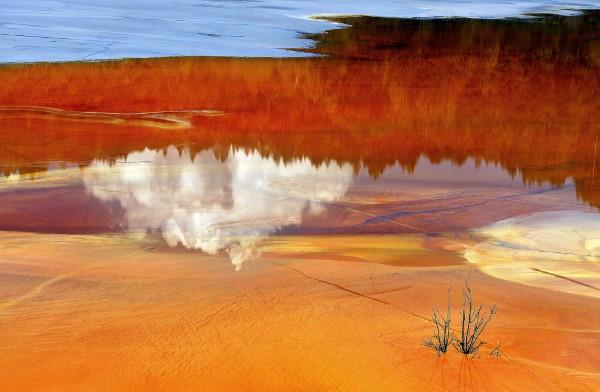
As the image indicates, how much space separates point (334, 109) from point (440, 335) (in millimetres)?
5385

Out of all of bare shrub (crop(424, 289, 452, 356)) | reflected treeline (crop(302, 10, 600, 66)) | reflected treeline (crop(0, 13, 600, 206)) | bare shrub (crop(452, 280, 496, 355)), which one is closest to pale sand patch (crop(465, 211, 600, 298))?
bare shrub (crop(452, 280, 496, 355))

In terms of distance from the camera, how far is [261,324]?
12.7ft

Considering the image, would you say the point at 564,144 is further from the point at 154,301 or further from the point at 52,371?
the point at 52,371

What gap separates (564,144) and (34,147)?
4901mm

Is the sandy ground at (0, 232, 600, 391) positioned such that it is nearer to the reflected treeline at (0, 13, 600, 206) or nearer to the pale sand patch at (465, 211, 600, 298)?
the pale sand patch at (465, 211, 600, 298)

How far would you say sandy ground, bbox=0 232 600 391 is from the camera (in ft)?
11.2

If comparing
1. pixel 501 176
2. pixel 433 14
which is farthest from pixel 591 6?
pixel 501 176

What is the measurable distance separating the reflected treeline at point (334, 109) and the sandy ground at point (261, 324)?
2.34m

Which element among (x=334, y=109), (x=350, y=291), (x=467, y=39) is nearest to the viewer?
(x=350, y=291)

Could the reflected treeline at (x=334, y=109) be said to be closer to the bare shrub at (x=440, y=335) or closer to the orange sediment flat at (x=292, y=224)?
the orange sediment flat at (x=292, y=224)

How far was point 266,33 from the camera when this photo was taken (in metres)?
13.3

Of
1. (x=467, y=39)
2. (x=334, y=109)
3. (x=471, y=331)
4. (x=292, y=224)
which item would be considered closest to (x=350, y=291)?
(x=471, y=331)

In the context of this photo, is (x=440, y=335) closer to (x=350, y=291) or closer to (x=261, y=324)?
(x=350, y=291)

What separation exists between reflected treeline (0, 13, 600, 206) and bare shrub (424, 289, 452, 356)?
109 inches
